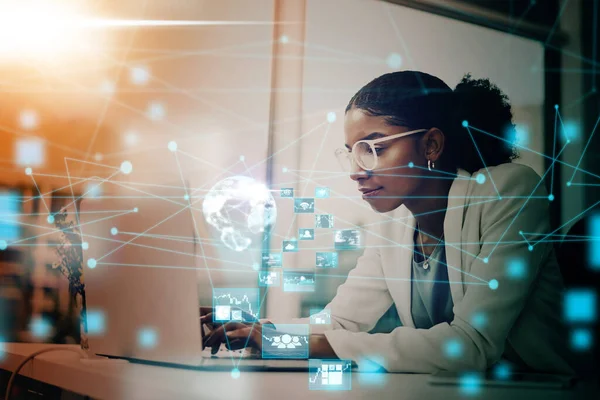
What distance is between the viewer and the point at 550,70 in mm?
1597

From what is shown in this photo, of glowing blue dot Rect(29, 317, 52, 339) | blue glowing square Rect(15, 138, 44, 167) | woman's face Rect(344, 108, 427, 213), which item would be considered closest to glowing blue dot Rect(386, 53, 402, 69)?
woman's face Rect(344, 108, 427, 213)

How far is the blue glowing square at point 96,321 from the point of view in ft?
4.12

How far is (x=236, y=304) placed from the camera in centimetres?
147

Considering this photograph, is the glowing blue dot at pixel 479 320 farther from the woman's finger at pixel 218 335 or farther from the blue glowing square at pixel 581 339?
the woman's finger at pixel 218 335

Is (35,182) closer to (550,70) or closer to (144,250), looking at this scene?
(144,250)

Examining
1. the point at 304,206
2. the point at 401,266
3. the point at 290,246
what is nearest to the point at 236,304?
the point at 290,246

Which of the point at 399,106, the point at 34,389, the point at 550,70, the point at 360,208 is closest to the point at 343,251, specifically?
the point at 360,208

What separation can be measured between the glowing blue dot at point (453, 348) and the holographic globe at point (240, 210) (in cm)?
60

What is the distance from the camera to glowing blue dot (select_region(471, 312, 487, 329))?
4.76ft

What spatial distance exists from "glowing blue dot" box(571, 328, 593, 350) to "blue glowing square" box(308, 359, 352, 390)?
0.65 metres

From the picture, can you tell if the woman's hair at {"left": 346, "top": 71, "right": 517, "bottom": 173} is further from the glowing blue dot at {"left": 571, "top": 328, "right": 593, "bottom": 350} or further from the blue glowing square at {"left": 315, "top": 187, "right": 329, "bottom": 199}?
the glowing blue dot at {"left": 571, "top": 328, "right": 593, "bottom": 350}

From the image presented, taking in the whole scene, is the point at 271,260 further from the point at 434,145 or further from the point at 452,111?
the point at 452,111

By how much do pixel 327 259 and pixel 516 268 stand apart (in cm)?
53

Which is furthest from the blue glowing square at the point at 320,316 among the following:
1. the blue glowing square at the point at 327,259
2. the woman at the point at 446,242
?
the blue glowing square at the point at 327,259
